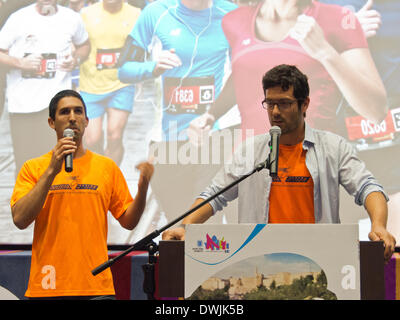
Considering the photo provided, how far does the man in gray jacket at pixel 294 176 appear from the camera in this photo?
2.18m

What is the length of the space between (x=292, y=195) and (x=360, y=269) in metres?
0.73

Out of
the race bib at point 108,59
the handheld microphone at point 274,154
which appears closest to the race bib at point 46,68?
the race bib at point 108,59

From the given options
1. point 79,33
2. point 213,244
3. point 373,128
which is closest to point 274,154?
point 213,244

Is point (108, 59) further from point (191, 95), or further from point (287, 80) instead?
point (287, 80)

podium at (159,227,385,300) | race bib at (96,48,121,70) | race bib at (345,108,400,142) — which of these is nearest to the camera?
podium at (159,227,385,300)

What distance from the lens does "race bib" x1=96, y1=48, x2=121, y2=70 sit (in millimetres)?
3939

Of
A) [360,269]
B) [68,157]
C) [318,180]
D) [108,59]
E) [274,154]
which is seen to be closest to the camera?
[360,269]

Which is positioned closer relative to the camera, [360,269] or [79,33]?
[360,269]

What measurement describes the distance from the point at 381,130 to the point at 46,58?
2576 mm

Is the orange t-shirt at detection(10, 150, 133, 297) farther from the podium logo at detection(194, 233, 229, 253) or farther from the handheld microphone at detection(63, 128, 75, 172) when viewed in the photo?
the podium logo at detection(194, 233, 229, 253)

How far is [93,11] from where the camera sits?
3998 mm

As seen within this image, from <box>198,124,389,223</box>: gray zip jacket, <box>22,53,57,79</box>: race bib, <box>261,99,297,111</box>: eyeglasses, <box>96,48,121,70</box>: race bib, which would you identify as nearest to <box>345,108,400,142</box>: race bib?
<box>198,124,389,223</box>: gray zip jacket

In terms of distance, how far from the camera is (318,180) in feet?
7.42

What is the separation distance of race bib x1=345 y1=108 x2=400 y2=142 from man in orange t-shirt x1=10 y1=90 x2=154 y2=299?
186 cm
